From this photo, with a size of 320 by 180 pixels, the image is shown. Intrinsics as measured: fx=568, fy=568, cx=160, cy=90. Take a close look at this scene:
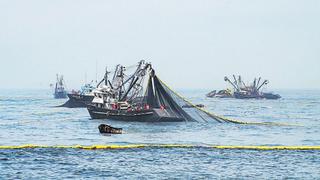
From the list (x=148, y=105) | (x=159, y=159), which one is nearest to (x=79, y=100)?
(x=148, y=105)

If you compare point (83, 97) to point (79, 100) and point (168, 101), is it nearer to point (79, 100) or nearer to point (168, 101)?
point (79, 100)

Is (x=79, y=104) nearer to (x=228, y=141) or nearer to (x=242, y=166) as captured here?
(x=228, y=141)

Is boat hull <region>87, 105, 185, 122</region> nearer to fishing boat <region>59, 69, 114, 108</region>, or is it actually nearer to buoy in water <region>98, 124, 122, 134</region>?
buoy in water <region>98, 124, 122, 134</region>

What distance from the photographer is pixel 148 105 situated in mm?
108688

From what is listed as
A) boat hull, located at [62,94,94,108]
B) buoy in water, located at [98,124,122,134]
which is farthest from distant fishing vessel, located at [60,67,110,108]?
buoy in water, located at [98,124,122,134]

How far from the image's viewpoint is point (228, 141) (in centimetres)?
8000

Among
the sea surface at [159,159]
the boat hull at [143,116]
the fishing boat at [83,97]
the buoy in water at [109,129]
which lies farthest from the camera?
the fishing boat at [83,97]

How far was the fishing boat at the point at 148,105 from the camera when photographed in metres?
99.1

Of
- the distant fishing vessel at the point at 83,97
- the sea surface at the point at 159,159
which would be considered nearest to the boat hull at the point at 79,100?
the distant fishing vessel at the point at 83,97

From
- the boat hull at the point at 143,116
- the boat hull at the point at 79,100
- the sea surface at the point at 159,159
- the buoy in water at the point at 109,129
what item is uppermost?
the boat hull at the point at 79,100

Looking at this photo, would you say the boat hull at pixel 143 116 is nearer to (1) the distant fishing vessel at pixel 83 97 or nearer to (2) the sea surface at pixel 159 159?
(2) the sea surface at pixel 159 159

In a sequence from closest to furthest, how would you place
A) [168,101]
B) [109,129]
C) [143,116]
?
[109,129] < [168,101] < [143,116]

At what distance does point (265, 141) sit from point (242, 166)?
28.0m

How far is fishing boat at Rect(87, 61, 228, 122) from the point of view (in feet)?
325
